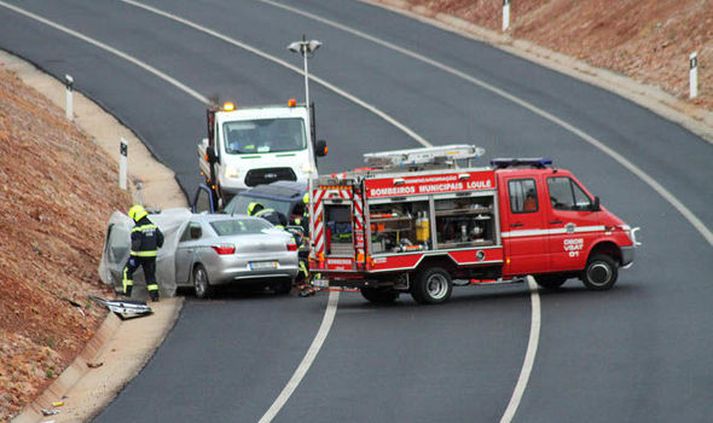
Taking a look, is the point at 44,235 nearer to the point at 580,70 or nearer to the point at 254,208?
the point at 254,208

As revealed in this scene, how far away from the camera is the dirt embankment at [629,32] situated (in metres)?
45.7

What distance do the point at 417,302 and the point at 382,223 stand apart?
152 cm

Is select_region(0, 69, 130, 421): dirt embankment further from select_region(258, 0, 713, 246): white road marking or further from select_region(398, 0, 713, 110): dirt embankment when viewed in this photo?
select_region(398, 0, 713, 110): dirt embankment

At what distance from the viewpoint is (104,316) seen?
26.0 metres

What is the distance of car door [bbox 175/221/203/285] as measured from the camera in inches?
1134

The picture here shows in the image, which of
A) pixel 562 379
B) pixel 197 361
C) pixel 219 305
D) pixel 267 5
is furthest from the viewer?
pixel 267 5

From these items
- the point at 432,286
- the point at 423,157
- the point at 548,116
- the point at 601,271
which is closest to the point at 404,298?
the point at 432,286

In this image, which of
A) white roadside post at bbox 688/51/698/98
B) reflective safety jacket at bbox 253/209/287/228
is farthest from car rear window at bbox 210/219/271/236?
white roadside post at bbox 688/51/698/98

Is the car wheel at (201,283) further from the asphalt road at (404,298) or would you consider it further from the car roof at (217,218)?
the car roof at (217,218)

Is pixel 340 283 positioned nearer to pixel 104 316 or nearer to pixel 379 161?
pixel 379 161

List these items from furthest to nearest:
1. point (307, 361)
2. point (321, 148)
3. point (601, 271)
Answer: point (321, 148), point (601, 271), point (307, 361)

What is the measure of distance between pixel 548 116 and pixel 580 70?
4.77 m

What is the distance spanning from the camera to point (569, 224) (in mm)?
27656

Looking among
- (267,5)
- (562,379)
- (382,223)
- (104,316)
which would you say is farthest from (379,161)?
(267,5)
